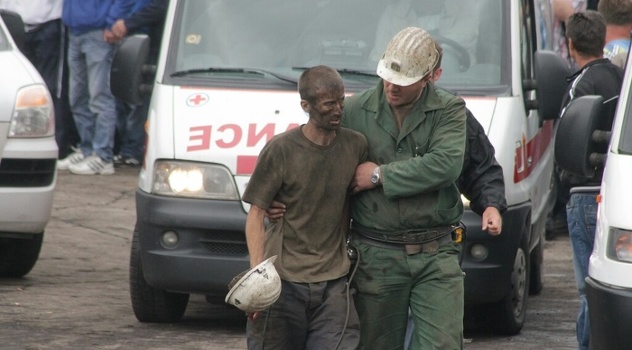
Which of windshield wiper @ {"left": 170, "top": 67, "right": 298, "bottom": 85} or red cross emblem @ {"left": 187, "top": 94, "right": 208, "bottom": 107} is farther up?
windshield wiper @ {"left": 170, "top": 67, "right": 298, "bottom": 85}

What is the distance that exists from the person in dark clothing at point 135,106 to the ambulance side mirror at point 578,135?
7.02 m

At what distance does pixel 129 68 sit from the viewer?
8.13m

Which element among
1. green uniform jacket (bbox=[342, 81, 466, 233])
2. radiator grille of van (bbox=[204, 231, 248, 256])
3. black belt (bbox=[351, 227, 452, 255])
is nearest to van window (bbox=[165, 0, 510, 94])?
radiator grille of van (bbox=[204, 231, 248, 256])

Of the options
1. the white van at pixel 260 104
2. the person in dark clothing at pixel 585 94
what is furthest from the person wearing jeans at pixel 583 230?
the white van at pixel 260 104

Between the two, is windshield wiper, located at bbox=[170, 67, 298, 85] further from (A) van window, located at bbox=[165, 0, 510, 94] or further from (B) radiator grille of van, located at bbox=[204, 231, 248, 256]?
(B) radiator grille of van, located at bbox=[204, 231, 248, 256]

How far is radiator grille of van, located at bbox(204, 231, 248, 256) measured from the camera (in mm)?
7504

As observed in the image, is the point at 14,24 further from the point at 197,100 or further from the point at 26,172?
the point at 197,100

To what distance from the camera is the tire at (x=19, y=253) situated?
9.13 m

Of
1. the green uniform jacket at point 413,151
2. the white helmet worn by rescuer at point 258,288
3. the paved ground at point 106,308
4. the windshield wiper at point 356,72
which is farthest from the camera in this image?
the windshield wiper at point 356,72

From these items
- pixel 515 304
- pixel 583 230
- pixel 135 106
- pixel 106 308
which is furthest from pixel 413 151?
pixel 135 106

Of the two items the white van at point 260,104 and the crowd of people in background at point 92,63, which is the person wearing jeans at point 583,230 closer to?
the white van at point 260,104

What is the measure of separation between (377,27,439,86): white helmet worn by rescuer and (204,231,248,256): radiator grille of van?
2.33m

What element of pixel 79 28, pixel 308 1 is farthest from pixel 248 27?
pixel 79 28

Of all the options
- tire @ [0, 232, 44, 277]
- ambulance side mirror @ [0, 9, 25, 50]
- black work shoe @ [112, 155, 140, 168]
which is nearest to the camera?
tire @ [0, 232, 44, 277]
